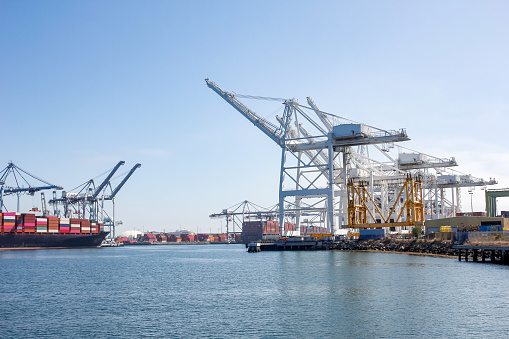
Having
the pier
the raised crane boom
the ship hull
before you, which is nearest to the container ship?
the ship hull

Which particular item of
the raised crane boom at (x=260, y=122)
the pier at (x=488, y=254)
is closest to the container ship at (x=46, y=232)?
the raised crane boom at (x=260, y=122)

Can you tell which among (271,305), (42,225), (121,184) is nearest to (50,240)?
(42,225)

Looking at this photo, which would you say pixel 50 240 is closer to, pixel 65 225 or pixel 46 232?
pixel 46 232

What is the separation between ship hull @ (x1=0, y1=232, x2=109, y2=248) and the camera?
132 metres

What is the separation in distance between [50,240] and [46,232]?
2756 millimetres

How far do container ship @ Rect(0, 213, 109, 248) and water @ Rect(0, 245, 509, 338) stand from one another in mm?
91552

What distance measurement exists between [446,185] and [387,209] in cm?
2108

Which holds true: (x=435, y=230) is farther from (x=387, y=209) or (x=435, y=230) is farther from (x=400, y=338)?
(x=400, y=338)

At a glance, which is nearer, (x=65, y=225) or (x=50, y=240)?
(x=50, y=240)

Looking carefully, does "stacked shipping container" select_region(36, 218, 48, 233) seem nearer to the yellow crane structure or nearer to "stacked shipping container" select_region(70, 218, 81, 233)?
"stacked shipping container" select_region(70, 218, 81, 233)

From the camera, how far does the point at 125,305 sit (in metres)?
31.6

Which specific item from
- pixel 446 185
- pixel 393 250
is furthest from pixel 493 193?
pixel 393 250

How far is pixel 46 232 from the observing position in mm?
140375

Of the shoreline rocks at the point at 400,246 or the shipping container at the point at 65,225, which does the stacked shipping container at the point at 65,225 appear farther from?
the shoreline rocks at the point at 400,246
